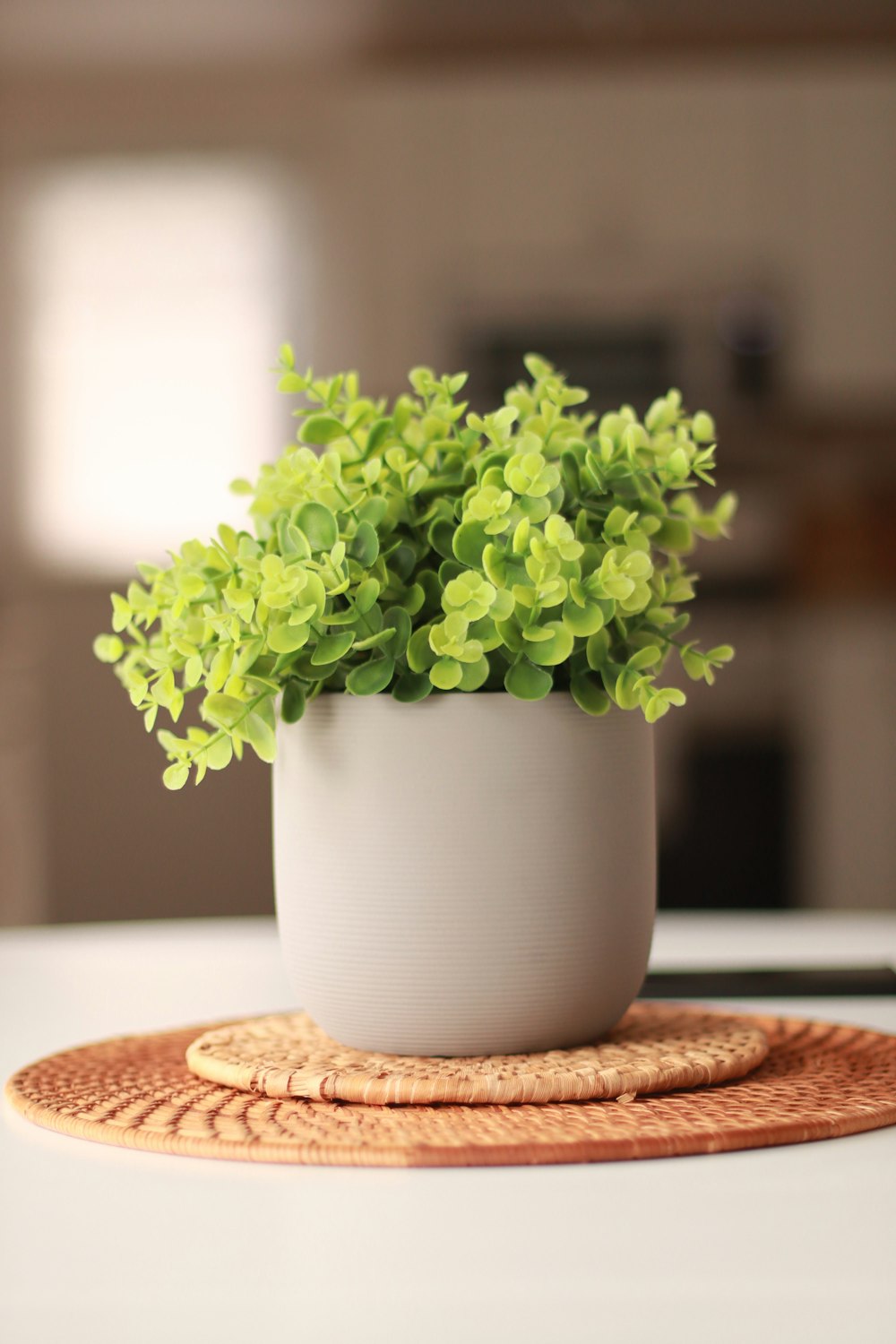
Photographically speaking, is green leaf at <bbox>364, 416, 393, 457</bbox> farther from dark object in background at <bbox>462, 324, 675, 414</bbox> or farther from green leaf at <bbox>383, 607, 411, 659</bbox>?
dark object in background at <bbox>462, 324, 675, 414</bbox>

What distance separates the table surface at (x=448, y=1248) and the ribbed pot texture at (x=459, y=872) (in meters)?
0.11

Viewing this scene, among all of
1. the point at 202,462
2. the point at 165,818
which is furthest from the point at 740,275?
the point at 165,818

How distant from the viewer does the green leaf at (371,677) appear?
61 centimetres

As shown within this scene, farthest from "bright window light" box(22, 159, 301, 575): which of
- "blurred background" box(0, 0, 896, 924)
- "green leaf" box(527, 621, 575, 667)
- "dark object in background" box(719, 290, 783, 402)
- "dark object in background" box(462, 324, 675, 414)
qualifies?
"green leaf" box(527, 621, 575, 667)

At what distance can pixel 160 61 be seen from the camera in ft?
13.2

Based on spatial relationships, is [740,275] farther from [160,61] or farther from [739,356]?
[160,61]

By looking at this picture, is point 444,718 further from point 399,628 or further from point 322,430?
point 322,430

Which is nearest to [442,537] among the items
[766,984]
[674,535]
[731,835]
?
[674,535]

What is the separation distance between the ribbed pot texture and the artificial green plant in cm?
2

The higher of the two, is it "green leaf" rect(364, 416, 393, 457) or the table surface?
"green leaf" rect(364, 416, 393, 457)

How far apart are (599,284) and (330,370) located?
71 cm

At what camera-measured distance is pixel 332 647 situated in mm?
605

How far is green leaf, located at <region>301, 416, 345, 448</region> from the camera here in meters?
0.68

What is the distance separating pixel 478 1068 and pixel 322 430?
275 mm
